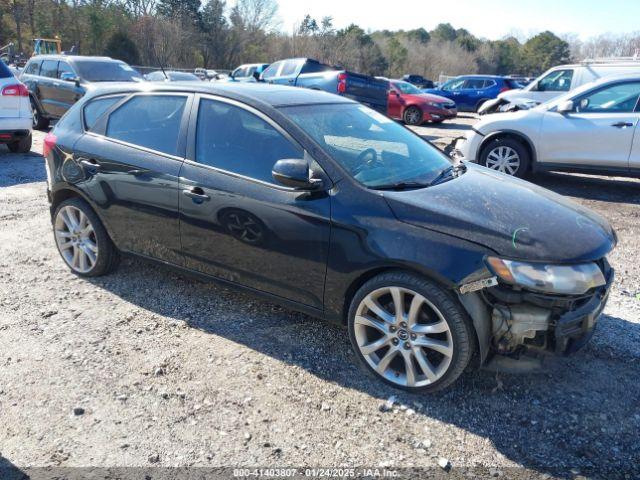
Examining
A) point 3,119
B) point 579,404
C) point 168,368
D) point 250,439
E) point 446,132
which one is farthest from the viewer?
point 446,132

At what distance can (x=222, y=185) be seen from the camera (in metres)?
3.51

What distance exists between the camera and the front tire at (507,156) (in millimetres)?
8109

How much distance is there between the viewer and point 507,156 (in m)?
8.24

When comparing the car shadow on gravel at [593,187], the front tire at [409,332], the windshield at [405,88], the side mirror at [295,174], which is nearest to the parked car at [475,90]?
the windshield at [405,88]

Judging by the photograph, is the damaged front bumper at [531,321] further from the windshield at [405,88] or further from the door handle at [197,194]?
the windshield at [405,88]

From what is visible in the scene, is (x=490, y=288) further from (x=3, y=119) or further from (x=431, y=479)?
(x=3, y=119)

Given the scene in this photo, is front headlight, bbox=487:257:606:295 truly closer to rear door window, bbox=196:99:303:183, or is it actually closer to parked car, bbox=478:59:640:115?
rear door window, bbox=196:99:303:183

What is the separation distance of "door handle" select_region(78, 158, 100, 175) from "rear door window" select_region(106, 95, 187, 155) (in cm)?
25

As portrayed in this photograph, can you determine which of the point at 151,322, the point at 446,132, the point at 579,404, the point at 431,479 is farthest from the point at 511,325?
the point at 446,132

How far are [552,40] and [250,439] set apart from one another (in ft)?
236

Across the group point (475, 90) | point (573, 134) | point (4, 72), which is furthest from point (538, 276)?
point (475, 90)

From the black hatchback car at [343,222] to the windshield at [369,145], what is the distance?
0.6 inches

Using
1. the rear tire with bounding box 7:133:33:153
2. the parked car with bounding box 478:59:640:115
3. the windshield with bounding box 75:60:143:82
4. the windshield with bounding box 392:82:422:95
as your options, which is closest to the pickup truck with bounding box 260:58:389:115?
the parked car with bounding box 478:59:640:115

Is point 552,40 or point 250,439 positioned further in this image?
point 552,40
